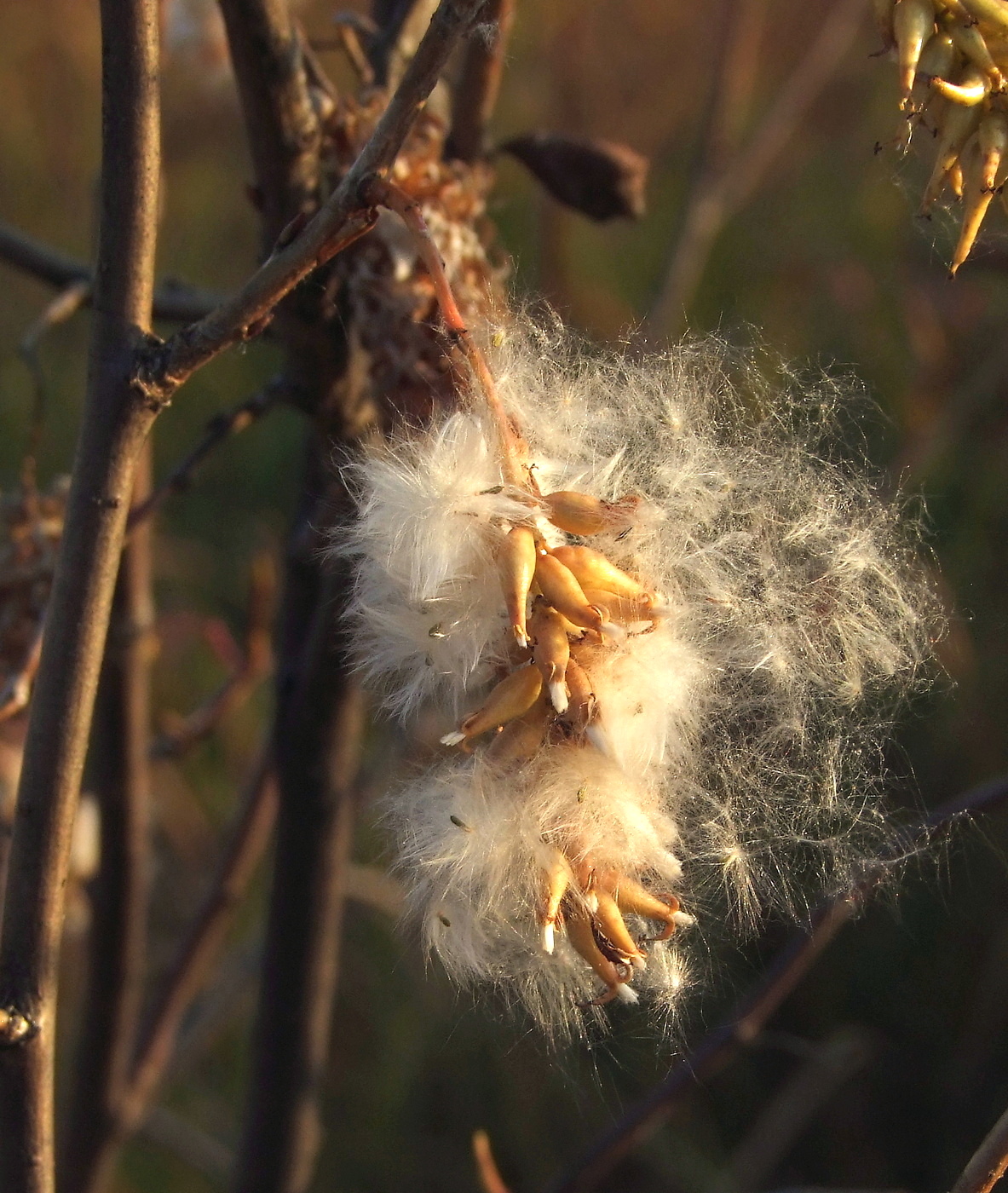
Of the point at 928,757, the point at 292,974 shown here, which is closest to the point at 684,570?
the point at 292,974

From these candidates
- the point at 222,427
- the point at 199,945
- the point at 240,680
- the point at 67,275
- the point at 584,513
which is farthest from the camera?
the point at 199,945

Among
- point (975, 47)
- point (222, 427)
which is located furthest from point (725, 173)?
point (975, 47)

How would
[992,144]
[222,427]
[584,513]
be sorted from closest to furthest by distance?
[992,144], [584,513], [222,427]

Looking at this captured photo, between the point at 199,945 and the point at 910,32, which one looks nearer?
the point at 910,32

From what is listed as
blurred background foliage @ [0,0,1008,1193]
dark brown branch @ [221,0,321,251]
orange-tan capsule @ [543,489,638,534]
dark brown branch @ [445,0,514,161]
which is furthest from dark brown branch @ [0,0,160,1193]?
blurred background foliage @ [0,0,1008,1193]

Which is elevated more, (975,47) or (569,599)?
(975,47)

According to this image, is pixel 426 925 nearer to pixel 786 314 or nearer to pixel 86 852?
pixel 86 852

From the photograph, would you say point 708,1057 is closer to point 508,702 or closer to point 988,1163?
point 988,1163
